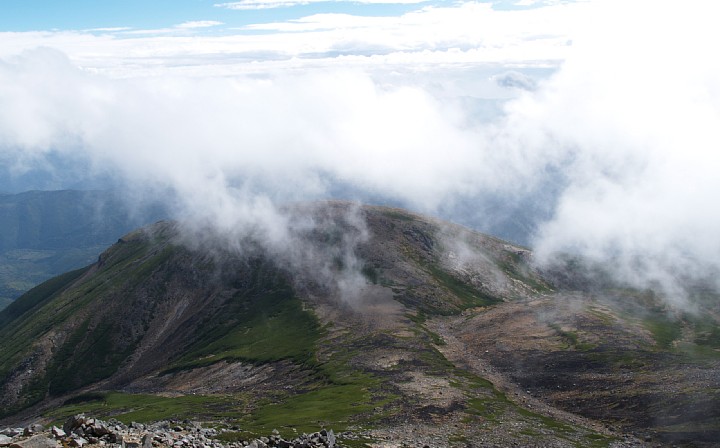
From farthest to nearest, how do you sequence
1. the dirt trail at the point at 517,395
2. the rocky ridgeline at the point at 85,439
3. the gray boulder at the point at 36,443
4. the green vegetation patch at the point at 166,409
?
the green vegetation patch at the point at 166,409 < the dirt trail at the point at 517,395 < the rocky ridgeline at the point at 85,439 < the gray boulder at the point at 36,443

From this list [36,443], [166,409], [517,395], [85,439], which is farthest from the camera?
[166,409]

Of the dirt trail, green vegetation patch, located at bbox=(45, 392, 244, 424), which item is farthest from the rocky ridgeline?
green vegetation patch, located at bbox=(45, 392, 244, 424)

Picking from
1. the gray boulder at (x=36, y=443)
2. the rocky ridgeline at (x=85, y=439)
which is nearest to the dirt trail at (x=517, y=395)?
the rocky ridgeline at (x=85, y=439)

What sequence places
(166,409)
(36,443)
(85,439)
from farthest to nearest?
(166,409)
(85,439)
(36,443)

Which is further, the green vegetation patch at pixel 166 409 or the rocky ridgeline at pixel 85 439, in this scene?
the green vegetation patch at pixel 166 409

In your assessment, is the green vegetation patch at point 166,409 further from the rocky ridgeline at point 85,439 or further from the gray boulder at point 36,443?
the gray boulder at point 36,443

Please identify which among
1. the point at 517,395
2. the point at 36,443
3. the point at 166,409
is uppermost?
the point at 36,443

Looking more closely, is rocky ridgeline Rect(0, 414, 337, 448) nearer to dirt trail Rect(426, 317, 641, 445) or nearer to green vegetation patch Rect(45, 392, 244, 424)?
dirt trail Rect(426, 317, 641, 445)

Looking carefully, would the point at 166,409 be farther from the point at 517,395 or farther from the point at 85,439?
the point at 85,439

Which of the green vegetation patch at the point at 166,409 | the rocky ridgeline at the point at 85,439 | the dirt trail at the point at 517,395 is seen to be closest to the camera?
the rocky ridgeline at the point at 85,439

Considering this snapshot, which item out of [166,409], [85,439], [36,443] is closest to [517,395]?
[166,409]

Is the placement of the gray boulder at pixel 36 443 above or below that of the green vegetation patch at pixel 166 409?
above

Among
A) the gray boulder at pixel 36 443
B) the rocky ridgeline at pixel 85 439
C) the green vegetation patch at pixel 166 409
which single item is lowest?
the green vegetation patch at pixel 166 409
